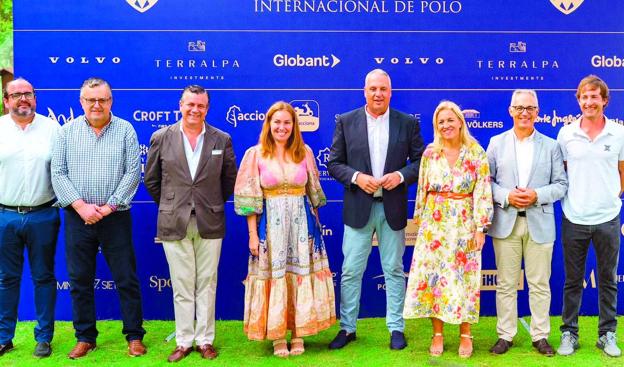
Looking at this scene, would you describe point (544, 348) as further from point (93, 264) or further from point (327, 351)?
point (93, 264)

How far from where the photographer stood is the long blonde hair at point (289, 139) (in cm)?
373

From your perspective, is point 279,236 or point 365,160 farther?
point 365,160

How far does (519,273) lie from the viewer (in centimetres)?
383

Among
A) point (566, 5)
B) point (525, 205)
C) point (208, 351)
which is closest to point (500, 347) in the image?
point (525, 205)

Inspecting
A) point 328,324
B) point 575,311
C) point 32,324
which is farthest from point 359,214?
point 32,324

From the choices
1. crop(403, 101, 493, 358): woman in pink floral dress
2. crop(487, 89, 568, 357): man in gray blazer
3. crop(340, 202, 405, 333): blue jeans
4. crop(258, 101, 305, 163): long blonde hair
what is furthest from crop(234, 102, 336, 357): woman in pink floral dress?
crop(487, 89, 568, 357): man in gray blazer

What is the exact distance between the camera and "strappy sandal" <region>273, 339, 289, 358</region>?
380 cm

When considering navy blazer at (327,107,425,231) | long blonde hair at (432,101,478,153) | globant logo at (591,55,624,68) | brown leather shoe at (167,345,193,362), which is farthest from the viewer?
globant logo at (591,55,624,68)

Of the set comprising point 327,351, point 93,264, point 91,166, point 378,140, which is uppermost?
point 378,140

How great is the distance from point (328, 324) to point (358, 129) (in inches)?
52.4

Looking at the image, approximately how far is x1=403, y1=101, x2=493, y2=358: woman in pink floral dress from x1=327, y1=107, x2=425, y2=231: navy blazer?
Result: 202 millimetres

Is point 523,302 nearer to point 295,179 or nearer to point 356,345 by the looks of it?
point 356,345

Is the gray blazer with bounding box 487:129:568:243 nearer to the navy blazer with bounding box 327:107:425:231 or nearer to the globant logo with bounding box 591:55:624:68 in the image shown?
the navy blazer with bounding box 327:107:425:231

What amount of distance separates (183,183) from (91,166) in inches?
24.3
